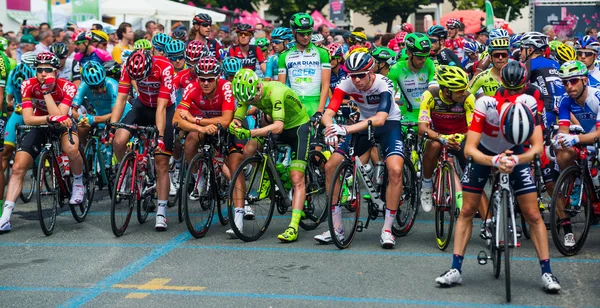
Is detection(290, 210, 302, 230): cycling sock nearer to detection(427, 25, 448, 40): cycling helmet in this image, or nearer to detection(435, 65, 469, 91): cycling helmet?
detection(435, 65, 469, 91): cycling helmet

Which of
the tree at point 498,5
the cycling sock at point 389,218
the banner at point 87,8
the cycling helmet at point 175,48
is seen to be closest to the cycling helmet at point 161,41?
the cycling helmet at point 175,48

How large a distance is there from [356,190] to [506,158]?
237 centimetres

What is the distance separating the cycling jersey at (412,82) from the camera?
11.0m

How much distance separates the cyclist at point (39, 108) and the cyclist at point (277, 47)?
13.1 ft

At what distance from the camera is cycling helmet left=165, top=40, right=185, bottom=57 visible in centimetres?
1157

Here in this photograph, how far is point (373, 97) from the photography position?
924 centimetres

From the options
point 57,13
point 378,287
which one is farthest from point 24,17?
point 378,287

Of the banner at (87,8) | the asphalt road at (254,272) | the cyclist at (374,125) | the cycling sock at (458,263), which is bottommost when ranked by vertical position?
the asphalt road at (254,272)

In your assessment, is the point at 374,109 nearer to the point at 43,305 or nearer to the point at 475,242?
the point at 475,242

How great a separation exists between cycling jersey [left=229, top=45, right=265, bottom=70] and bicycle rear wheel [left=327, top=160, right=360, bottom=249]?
18.4ft

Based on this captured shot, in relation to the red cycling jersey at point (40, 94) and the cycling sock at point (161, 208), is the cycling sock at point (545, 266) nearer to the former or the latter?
the cycling sock at point (161, 208)

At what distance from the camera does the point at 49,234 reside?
32.8 feet

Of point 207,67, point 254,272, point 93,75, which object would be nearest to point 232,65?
point 207,67

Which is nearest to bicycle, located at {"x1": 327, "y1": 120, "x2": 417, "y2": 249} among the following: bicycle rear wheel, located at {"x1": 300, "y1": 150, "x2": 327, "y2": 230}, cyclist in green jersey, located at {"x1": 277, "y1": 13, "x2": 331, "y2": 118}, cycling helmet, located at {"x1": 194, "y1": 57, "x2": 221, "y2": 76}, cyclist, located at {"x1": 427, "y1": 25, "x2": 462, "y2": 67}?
bicycle rear wheel, located at {"x1": 300, "y1": 150, "x2": 327, "y2": 230}
